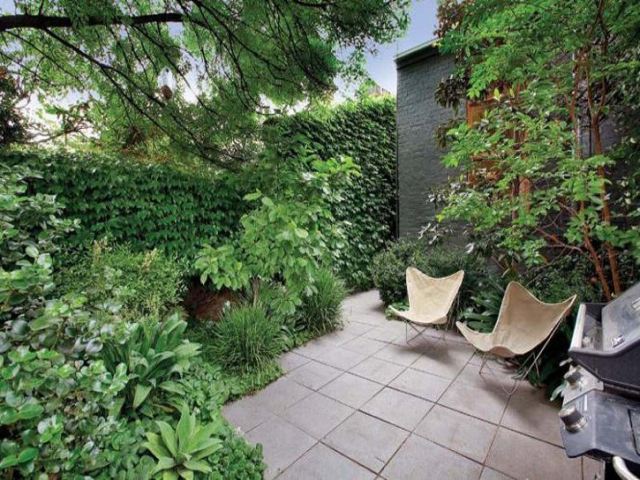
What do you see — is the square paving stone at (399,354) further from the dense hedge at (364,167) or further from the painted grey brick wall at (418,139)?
the painted grey brick wall at (418,139)

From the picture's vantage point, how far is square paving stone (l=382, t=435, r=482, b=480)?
1729mm

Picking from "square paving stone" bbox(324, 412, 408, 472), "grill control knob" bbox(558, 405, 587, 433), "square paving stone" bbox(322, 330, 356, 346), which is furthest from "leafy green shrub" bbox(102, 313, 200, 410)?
"square paving stone" bbox(322, 330, 356, 346)

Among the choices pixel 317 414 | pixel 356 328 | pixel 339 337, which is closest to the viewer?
pixel 317 414

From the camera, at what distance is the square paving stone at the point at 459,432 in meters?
1.91

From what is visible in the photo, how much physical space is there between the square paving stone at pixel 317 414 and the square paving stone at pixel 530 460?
101 cm

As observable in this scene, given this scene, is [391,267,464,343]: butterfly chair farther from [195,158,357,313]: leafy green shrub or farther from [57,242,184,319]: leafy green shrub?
[57,242,184,319]: leafy green shrub

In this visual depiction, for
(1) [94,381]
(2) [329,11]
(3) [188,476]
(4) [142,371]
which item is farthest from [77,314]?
(2) [329,11]

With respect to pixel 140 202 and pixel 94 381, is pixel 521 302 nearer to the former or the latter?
pixel 94 381

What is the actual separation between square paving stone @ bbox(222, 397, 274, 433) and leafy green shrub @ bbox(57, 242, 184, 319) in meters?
1.07

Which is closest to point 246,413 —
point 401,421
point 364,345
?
point 401,421

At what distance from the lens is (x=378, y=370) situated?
2.94 metres

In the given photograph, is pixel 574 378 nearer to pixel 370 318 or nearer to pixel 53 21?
pixel 370 318

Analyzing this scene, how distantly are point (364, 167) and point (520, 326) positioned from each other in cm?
417

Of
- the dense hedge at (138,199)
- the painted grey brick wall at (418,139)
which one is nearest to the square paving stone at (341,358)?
the dense hedge at (138,199)
